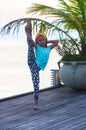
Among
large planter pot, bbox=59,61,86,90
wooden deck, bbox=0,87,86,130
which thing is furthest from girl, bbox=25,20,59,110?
large planter pot, bbox=59,61,86,90

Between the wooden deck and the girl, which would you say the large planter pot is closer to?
the wooden deck

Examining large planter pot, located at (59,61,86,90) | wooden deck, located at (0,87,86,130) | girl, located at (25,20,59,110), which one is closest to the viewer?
wooden deck, located at (0,87,86,130)

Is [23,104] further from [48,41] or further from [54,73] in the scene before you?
[54,73]

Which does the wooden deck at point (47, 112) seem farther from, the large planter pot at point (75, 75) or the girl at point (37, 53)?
the girl at point (37, 53)

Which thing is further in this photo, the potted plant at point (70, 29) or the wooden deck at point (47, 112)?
the potted plant at point (70, 29)

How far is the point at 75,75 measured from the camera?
10.3 meters

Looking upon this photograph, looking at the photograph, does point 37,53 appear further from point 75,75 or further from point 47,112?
point 75,75

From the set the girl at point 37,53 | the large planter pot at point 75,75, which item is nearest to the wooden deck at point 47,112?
the large planter pot at point 75,75

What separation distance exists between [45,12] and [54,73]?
167 centimetres

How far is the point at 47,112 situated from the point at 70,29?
2.85 m

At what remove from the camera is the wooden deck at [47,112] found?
7.35m

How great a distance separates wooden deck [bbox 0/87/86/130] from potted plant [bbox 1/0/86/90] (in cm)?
37

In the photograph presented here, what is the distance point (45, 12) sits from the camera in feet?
34.1

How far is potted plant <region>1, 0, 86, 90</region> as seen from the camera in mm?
10227
